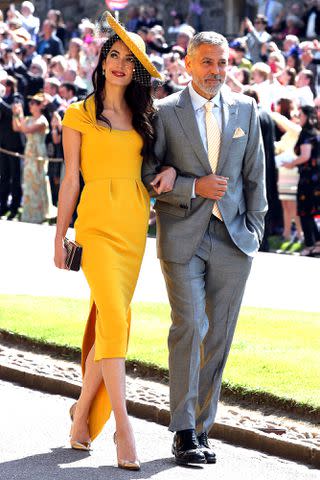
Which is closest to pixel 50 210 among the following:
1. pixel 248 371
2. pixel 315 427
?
pixel 248 371

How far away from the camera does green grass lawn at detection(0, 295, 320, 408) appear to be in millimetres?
8477

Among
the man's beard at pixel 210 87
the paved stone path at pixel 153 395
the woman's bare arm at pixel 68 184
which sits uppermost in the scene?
the man's beard at pixel 210 87

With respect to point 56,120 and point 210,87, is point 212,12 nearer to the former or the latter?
point 56,120

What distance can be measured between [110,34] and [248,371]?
2.67 meters

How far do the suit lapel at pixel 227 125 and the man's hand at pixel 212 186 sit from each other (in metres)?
0.11

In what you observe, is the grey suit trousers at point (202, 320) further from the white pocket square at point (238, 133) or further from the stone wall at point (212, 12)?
the stone wall at point (212, 12)

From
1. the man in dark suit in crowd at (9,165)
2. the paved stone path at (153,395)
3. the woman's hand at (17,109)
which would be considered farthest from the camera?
the man in dark suit in crowd at (9,165)

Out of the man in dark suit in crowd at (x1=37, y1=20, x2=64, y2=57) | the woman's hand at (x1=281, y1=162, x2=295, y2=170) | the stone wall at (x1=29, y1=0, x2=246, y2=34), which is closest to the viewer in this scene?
the woman's hand at (x1=281, y1=162, x2=295, y2=170)

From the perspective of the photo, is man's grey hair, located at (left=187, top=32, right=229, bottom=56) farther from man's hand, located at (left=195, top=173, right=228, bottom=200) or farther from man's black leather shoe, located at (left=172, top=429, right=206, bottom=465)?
man's black leather shoe, located at (left=172, top=429, right=206, bottom=465)

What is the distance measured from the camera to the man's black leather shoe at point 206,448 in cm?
693

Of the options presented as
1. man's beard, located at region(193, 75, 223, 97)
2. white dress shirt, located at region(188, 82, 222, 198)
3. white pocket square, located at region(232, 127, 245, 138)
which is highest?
man's beard, located at region(193, 75, 223, 97)

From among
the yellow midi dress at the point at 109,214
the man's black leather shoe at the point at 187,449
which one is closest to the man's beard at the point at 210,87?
the yellow midi dress at the point at 109,214

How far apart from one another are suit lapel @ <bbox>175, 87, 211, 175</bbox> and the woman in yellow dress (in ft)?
0.53

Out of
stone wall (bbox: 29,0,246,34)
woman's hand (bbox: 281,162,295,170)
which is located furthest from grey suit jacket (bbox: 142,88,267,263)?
stone wall (bbox: 29,0,246,34)
